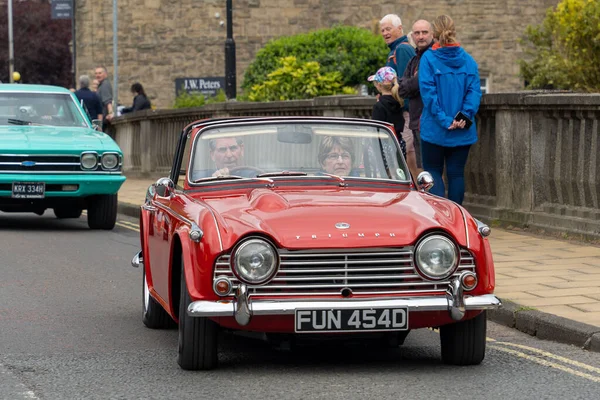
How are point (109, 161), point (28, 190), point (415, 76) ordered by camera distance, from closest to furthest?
point (415, 76) < point (28, 190) < point (109, 161)

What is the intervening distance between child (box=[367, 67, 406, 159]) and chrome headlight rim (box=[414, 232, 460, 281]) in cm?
615

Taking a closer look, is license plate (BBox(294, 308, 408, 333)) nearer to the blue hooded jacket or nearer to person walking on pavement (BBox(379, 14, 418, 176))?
the blue hooded jacket

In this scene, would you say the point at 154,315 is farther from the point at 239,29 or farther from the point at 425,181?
the point at 239,29

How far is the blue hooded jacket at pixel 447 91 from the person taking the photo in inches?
468

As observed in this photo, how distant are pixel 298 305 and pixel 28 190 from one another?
29.3ft

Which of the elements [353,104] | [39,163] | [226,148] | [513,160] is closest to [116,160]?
[39,163]

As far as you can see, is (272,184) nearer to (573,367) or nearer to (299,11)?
(573,367)

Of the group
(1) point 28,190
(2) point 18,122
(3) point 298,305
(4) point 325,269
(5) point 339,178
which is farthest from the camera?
(2) point 18,122

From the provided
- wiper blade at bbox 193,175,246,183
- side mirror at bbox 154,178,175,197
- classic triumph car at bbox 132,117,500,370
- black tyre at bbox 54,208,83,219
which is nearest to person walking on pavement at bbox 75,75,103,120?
black tyre at bbox 54,208,83,219

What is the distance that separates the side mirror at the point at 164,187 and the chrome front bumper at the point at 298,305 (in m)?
1.66

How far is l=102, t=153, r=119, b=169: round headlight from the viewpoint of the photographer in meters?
15.3

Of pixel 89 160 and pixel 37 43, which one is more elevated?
pixel 37 43

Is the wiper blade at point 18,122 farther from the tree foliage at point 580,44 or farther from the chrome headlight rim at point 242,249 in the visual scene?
the tree foliage at point 580,44

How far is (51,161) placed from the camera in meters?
15.0
